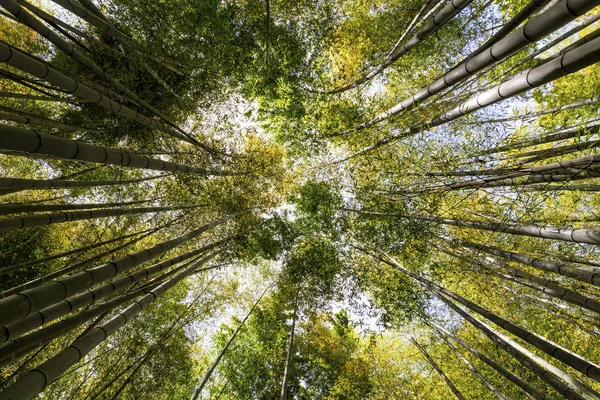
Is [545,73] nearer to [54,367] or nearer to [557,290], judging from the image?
[557,290]

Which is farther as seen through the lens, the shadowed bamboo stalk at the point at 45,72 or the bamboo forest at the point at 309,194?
the bamboo forest at the point at 309,194

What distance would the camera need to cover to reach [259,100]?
6230 mm

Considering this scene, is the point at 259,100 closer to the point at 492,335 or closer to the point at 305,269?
the point at 305,269

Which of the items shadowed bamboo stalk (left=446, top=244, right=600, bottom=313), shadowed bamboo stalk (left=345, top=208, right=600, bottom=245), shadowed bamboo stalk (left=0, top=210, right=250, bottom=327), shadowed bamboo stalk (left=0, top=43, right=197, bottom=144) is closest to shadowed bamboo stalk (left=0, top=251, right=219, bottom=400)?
shadowed bamboo stalk (left=0, top=210, right=250, bottom=327)

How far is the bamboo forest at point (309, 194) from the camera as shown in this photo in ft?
13.1

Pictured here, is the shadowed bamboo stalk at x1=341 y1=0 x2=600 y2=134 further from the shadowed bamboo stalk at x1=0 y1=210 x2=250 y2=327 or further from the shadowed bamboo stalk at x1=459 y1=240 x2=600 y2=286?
the shadowed bamboo stalk at x1=0 y1=210 x2=250 y2=327

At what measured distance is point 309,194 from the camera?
257 inches

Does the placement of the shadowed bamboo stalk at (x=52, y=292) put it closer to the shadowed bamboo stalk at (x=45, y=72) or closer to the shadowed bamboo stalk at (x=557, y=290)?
the shadowed bamboo stalk at (x=45, y=72)

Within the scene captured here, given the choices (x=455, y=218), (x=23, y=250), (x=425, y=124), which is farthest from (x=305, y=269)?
(x=23, y=250)

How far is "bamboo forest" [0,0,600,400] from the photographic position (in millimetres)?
4008

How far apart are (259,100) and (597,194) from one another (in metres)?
7.19

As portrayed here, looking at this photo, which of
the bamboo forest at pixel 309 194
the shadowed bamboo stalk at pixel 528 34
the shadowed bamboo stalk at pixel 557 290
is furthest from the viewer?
the bamboo forest at pixel 309 194

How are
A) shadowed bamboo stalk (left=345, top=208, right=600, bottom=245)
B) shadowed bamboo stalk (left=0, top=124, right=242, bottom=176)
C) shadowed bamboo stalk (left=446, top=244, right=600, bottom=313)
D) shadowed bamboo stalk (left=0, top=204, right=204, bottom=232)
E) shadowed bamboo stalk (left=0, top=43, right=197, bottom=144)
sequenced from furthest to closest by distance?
shadowed bamboo stalk (left=446, top=244, right=600, bottom=313) < shadowed bamboo stalk (left=0, top=204, right=204, bottom=232) < shadowed bamboo stalk (left=345, top=208, right=600, bottom=245) < shadowed bamboo stalk (left=0, top=43, right=197, bottom=144) < shadowed bamboo stalk (left=0, top=124, right=242, bottom=176)

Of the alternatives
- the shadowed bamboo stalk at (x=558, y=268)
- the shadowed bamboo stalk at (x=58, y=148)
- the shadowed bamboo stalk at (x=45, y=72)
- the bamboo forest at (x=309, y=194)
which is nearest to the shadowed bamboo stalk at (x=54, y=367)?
the bamboo forest at (x=309, y=194)
